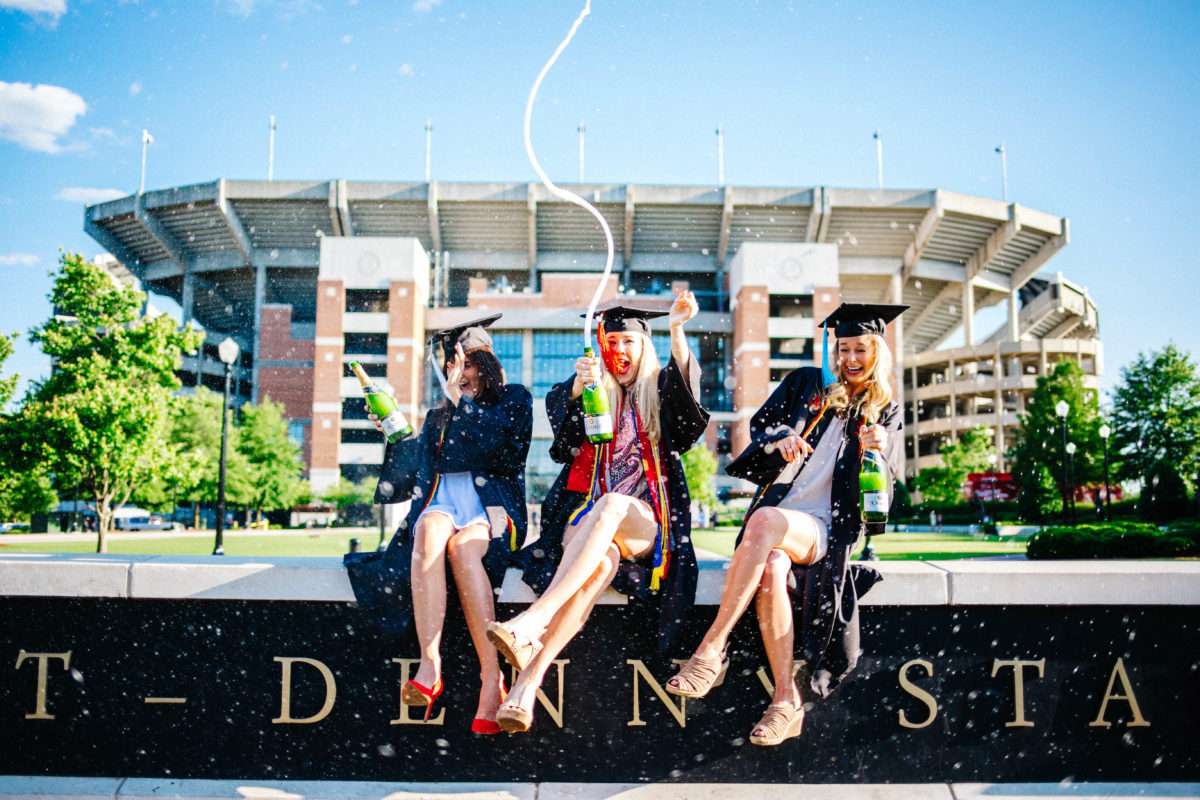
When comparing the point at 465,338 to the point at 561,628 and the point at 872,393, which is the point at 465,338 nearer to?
the point at 561,628

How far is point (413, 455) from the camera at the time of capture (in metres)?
3.99

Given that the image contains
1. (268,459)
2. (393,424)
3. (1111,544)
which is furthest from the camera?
(268,459)

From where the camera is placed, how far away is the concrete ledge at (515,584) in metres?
3.58

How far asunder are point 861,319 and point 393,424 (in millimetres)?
2402

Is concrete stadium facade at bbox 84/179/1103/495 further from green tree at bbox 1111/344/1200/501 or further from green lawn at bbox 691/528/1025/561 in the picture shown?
green lawn at bbox 691/528/1025/561

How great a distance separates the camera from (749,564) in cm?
326

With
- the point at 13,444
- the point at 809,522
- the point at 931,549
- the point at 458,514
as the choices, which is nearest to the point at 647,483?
the point at 809,522

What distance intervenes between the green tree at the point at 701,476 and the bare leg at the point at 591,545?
37601 millimetres

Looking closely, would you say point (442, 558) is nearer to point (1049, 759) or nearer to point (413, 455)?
point (413, 455)

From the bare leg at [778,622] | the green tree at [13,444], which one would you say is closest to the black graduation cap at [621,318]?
the bare leg at [778,622]

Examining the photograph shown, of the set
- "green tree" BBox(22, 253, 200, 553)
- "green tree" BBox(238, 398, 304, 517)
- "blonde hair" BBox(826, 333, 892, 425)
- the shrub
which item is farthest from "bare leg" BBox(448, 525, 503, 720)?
"green tree" BBox(238, 398, 304, 517)

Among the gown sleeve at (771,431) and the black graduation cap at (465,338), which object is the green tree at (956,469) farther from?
the black graduation cap at (465,338)

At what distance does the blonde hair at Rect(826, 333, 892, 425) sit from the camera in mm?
3678

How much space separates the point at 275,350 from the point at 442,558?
56247mm
